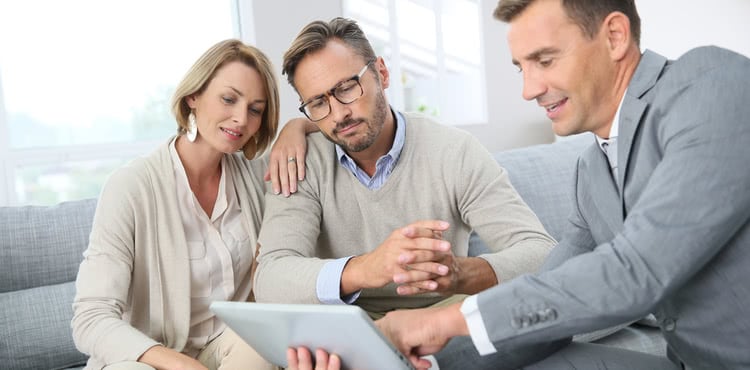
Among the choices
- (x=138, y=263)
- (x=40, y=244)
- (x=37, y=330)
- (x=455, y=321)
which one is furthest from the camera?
(x=40, y=244)

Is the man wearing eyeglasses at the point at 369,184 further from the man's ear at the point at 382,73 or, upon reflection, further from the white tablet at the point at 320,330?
the white tablet at the point at 320,330

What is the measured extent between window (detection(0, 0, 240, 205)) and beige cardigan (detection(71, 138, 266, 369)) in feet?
6.96

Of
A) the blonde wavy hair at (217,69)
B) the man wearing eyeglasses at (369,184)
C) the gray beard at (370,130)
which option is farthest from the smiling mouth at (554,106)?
the blonde wavy hair at (217,69)

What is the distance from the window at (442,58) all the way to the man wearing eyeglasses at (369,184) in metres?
3.88

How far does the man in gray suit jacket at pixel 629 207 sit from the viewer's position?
102 centimetres

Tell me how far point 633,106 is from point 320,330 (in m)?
0.64

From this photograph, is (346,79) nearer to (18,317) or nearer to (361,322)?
(361,322)

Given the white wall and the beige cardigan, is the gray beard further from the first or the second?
the white wall

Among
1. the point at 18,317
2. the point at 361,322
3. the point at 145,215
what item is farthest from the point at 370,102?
the point at 18,317

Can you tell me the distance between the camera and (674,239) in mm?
1013

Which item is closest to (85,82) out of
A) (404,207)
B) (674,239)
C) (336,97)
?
(336,97)

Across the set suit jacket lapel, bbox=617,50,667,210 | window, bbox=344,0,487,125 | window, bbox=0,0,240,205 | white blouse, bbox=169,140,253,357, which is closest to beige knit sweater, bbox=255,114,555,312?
white blouse, bbox=169,140,253,357

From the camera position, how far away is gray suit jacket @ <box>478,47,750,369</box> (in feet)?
3.33

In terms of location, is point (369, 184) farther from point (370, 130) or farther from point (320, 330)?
point (320, 330)
